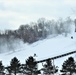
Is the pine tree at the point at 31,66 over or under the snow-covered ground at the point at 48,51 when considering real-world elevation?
under

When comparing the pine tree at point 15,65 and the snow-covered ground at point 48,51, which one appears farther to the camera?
the snow-covered ground at point 48,51

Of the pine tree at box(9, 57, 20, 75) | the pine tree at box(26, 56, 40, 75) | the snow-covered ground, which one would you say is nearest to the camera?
the pine tree at box(26, 56, 40, 75)

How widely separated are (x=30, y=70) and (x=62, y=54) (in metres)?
35.5

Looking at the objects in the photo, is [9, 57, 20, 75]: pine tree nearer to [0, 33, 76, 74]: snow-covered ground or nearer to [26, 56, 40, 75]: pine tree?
[26, 56, 40, 75]: pine tree

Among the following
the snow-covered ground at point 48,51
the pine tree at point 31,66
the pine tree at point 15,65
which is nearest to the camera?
the pine tree at point 31,66

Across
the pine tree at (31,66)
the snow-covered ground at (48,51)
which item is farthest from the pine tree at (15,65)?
the snow-covered ground at (48,51)

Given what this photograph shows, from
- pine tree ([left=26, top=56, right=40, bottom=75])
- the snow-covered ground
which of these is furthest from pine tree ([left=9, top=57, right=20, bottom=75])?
the snow-covered ground

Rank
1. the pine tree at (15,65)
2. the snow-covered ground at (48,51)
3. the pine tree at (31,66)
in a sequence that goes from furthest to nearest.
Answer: the snow-covered ground at (48,51) → the pine tree at (15,65) → the pine tree at (31,66)

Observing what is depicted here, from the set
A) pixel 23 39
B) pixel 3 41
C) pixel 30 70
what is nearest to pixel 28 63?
pixel 30 70

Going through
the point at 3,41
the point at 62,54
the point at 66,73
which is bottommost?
the point at 66,73

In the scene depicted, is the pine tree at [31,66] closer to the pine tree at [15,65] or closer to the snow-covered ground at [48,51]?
the pine tree at [15,65]

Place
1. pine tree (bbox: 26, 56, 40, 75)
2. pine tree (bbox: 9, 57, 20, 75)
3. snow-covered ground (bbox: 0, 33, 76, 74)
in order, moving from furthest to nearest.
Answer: snow-covered ground (bbox: 0, 33, 76, 74) < pine tree (bbox: 9, 57, 20, 75) < pine tree (bbox: 26, 56, 40, 75)

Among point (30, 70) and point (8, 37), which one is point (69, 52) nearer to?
point (30, 70)

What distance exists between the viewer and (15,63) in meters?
58.1
